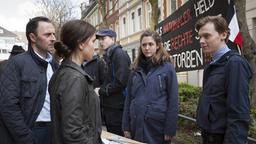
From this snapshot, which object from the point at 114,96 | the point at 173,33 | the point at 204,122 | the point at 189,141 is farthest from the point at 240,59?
the point at 173,33

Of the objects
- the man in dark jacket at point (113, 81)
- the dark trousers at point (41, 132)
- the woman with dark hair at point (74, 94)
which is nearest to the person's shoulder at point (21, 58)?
the dark trousers at point (41, 132)

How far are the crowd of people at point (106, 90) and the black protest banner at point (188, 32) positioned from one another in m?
1.77

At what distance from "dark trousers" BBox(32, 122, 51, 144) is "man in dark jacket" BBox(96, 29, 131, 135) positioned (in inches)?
59.9

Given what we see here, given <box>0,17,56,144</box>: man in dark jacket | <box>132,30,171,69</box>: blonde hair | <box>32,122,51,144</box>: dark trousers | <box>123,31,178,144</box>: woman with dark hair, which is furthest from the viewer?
<box>132,30,171,69</box>: blonde hair

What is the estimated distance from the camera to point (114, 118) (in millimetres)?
5320

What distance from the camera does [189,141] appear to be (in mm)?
6984

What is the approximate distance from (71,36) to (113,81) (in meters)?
2.45

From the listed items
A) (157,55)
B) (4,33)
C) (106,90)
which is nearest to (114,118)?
(106,90)

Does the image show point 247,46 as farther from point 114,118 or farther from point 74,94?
point 74,94

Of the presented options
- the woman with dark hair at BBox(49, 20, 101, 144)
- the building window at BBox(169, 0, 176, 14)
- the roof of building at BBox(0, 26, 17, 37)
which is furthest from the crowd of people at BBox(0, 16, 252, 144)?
the roof of building at BBox(0, 26, 17, 37)

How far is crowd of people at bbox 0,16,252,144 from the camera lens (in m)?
2.75

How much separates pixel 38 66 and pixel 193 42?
149 inches

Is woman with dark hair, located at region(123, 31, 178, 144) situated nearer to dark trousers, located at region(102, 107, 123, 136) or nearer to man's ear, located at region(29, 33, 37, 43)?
dark trousers, located at region(102, 107, 123, 136)

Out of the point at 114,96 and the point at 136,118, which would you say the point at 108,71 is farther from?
the point at 136,118
